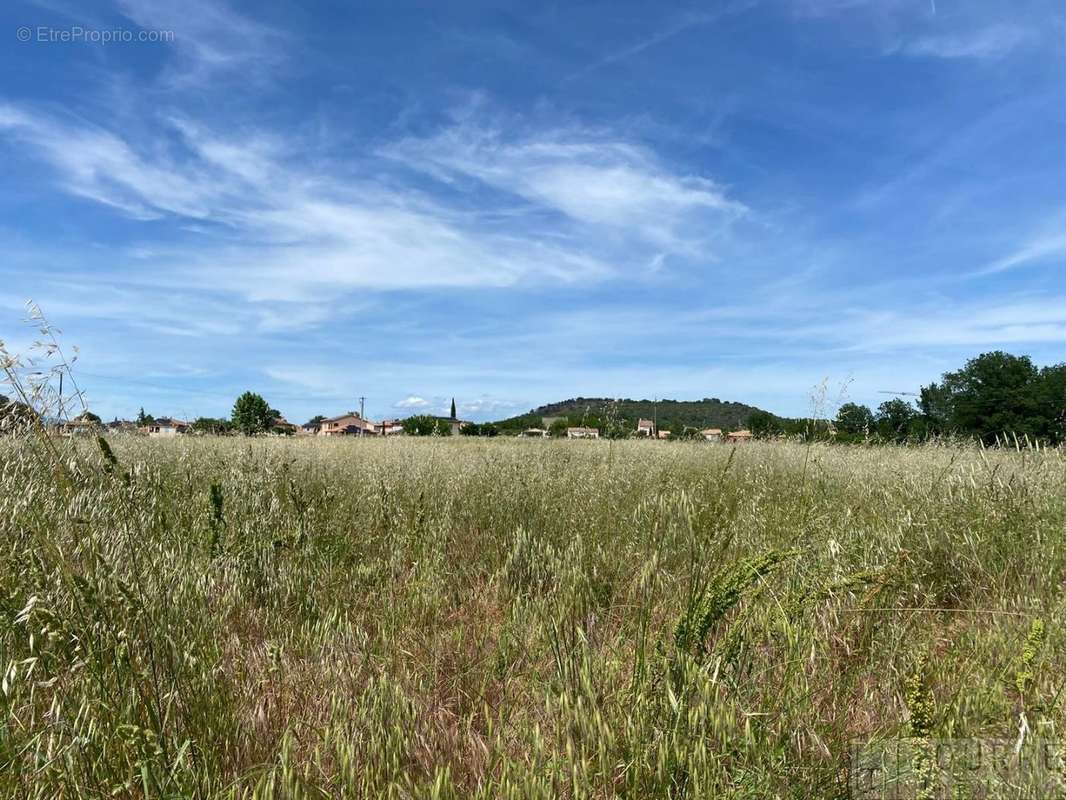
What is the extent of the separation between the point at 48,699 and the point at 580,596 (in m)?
2.04

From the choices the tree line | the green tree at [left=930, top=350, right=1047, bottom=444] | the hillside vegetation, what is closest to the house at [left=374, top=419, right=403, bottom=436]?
the hillside vegetation

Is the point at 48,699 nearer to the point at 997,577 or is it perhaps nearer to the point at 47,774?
the point at 47,774

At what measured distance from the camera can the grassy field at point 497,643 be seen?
161 cm

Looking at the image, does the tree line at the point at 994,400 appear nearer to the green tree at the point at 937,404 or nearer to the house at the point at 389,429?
the green tree at the point at 937,404

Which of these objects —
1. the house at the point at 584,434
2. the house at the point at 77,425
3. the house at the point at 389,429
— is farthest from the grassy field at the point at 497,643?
the house at the point at 389,429

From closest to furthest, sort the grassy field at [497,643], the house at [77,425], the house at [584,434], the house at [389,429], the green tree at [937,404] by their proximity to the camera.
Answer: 1. the grassy field at [497,643]
2. the house at [77,425]
3. the house at [584,434]
4. the house at [389,429]
5. the green tree at [937,404]

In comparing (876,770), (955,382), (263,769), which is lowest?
(263,769)

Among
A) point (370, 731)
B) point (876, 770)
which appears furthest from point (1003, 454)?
point (370, 731)

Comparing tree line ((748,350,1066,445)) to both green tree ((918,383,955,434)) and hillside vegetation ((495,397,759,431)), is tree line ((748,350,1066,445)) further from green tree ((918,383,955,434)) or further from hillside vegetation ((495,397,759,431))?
hillside vegetation ((495,397,759,431))

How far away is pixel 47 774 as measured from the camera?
5.00ft

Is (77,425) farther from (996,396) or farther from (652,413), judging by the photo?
(996,396)

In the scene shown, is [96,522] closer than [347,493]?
Yes

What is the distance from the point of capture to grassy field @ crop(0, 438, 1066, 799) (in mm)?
1610

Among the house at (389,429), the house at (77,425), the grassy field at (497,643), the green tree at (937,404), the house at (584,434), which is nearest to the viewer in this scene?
the grassy field at (497,643)
